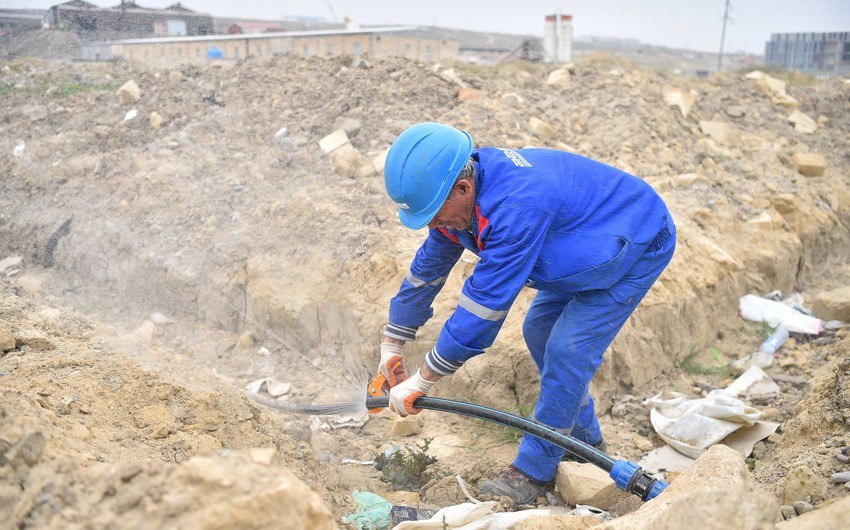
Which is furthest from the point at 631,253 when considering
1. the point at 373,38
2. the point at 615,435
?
the point at 373,38

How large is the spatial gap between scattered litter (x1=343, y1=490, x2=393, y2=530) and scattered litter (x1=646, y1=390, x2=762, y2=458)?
5.97ft

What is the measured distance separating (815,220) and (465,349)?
5.52 metres

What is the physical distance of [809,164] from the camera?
24.6ft

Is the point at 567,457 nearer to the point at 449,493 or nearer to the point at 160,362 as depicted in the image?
the point at 449,493

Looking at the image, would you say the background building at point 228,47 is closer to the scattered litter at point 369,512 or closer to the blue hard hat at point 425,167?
the blue hard hat at point 425,167

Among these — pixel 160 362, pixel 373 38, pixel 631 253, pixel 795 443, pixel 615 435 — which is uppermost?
pixel 373 38

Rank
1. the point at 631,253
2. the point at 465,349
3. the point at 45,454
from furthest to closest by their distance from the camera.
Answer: the point at 631,253
the point at 465,349
the point at 45,454

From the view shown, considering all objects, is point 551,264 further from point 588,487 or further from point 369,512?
point 369,512

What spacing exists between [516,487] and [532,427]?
525 mm

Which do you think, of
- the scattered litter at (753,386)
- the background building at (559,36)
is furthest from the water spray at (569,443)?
the background building at (559,36)

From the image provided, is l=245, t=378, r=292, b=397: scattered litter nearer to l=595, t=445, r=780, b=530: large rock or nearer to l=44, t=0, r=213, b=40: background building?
l=595, t=445, r=780, b=530: large rock

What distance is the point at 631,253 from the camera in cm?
310

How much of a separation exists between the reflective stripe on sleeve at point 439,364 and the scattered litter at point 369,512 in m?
0.65

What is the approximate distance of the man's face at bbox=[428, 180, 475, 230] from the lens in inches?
112
